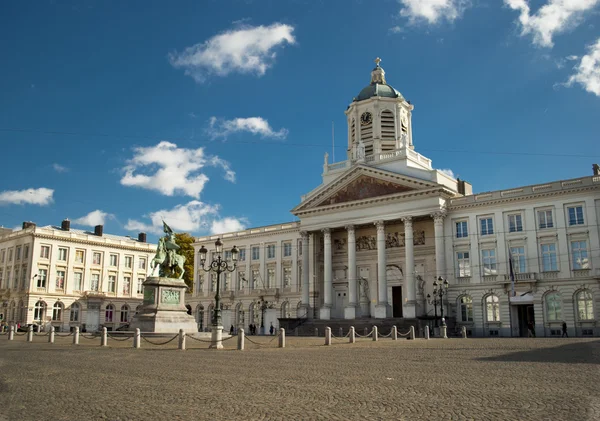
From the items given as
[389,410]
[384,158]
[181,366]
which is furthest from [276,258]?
[389,410]

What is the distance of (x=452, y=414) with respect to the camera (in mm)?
8789

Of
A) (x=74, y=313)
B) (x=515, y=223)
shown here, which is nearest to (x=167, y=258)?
(x=515, y=223)

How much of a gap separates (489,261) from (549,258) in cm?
483

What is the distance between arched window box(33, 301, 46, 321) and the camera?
6888 centimetres

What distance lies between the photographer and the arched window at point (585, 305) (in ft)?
141

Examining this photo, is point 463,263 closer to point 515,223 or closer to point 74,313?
point 515,223

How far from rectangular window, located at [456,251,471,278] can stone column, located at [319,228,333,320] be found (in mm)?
12588

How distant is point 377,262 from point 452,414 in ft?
151

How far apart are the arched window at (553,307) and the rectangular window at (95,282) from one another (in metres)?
57.8

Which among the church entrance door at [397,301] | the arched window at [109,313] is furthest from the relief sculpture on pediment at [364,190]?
the arched window at [109,313]

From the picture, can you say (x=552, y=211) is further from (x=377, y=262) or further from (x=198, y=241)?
(x=198, y=241)

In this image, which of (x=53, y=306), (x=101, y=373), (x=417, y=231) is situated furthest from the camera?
(x=53, y=306)

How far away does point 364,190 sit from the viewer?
2110 inches

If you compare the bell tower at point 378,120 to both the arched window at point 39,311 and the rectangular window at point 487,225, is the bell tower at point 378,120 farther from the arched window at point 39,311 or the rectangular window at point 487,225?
the arched window at point 39,311
